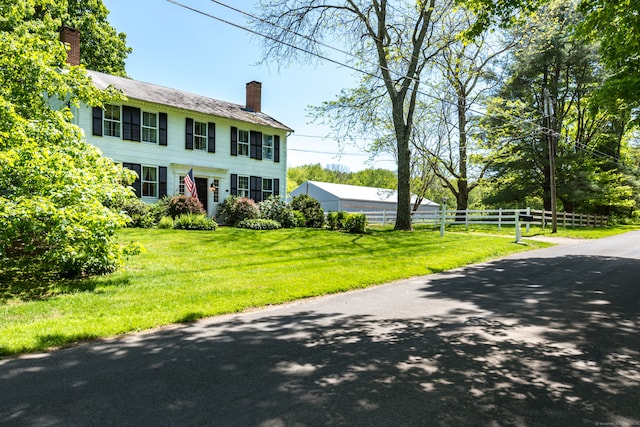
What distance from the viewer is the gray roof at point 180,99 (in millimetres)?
20056

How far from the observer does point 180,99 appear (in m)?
22.3

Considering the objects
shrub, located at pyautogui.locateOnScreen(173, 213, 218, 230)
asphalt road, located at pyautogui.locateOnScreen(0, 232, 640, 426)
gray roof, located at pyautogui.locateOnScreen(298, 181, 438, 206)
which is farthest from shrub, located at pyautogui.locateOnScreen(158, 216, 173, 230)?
gray roof, located at pyautogui.locateOnScreen(298, 181, 438, 206)

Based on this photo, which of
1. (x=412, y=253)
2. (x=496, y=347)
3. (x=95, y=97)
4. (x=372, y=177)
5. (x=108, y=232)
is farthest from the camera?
(x=372, y=177)

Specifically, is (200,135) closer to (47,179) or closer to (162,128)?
(162,128)

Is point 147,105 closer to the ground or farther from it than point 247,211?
farther from it

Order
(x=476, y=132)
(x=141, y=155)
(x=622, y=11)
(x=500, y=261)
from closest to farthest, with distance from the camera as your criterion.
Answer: (x=622, y=11) → (x=500, y=261) → (x=141, y=155) → (x=476, y=132)

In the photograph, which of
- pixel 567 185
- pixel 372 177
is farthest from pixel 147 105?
pixel 372 177

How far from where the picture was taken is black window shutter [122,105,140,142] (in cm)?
1928

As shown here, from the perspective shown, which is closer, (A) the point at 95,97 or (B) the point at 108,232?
(B) the point at 108,232

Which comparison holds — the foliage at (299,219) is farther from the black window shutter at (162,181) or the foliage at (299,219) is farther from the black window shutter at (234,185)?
the black window shutter at (162,181)

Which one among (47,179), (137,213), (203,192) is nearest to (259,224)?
(203,192)

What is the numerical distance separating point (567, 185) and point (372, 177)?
6479cm

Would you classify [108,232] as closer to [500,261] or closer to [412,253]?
[412,253]

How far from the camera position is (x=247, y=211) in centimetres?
2038
